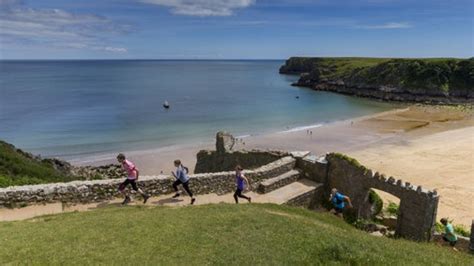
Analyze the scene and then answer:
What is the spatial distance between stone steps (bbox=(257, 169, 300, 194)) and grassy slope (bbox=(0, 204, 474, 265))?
17.5ft

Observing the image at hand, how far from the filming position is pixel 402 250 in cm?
1123

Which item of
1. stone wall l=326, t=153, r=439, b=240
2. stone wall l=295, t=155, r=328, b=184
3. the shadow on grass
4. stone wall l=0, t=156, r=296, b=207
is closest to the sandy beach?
stone wall l=326, t=153, r=439, b=240

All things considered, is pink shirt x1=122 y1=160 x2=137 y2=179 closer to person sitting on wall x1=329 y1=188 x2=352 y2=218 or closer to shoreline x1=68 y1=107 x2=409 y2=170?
person sitting on wall x1=329 y1=188 x2=352 y2=218

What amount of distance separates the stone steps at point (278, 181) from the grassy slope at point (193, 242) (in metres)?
5.33

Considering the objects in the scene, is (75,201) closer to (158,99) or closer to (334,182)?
(334,182)

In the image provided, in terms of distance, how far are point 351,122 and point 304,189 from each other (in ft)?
143

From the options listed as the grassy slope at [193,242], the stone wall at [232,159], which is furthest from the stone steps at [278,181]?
the grassy slope at [193,242]

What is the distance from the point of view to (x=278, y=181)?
1923cm

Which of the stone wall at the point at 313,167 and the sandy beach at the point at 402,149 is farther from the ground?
the stone wall at the point at 313,167

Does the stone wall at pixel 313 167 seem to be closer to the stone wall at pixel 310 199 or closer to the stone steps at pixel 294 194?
the stone steps at pixel 294 194

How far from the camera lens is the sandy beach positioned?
1113 inches

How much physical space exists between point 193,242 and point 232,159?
15.2 meters

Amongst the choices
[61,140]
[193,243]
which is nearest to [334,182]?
[193,243]

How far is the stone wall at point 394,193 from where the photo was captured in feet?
51.9
